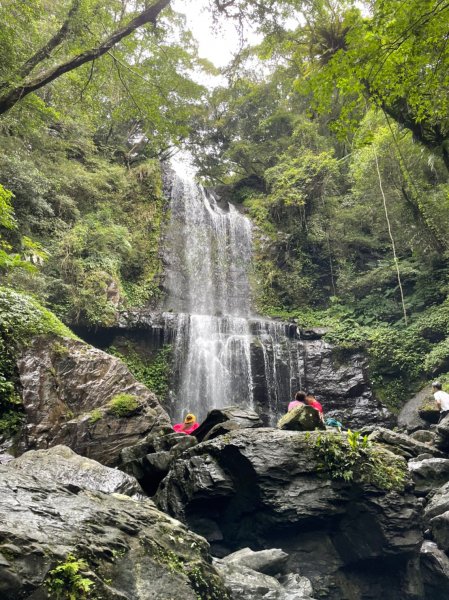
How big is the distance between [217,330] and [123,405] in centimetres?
714

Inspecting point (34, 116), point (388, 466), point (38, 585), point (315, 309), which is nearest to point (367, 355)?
point (315, 309)

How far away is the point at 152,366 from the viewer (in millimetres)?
15156

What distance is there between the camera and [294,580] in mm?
4602

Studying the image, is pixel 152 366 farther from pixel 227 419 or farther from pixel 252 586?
pixel 252 586

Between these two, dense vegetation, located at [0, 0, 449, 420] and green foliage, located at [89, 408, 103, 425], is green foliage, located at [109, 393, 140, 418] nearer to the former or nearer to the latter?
green foliage, located at [89, 408, 103, 425]

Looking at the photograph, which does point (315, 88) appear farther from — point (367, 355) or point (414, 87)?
point (367, 355)

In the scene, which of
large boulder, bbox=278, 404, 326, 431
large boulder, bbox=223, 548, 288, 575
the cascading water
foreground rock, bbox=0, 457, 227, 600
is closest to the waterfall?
the cascading water

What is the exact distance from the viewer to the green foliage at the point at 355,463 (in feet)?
19.1

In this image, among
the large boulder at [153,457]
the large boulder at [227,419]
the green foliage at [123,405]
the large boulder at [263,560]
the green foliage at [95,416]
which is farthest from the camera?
the green foliage at [123,405]

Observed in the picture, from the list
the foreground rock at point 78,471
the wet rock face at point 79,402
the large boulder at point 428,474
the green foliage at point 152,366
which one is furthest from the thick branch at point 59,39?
the large boulder at point 428,474

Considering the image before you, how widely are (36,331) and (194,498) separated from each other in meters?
5.43

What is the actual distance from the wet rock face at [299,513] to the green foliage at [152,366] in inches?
340

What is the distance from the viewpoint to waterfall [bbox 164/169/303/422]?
14.3 m

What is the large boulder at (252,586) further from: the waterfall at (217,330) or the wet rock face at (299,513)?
the waterfall at (217,330)
